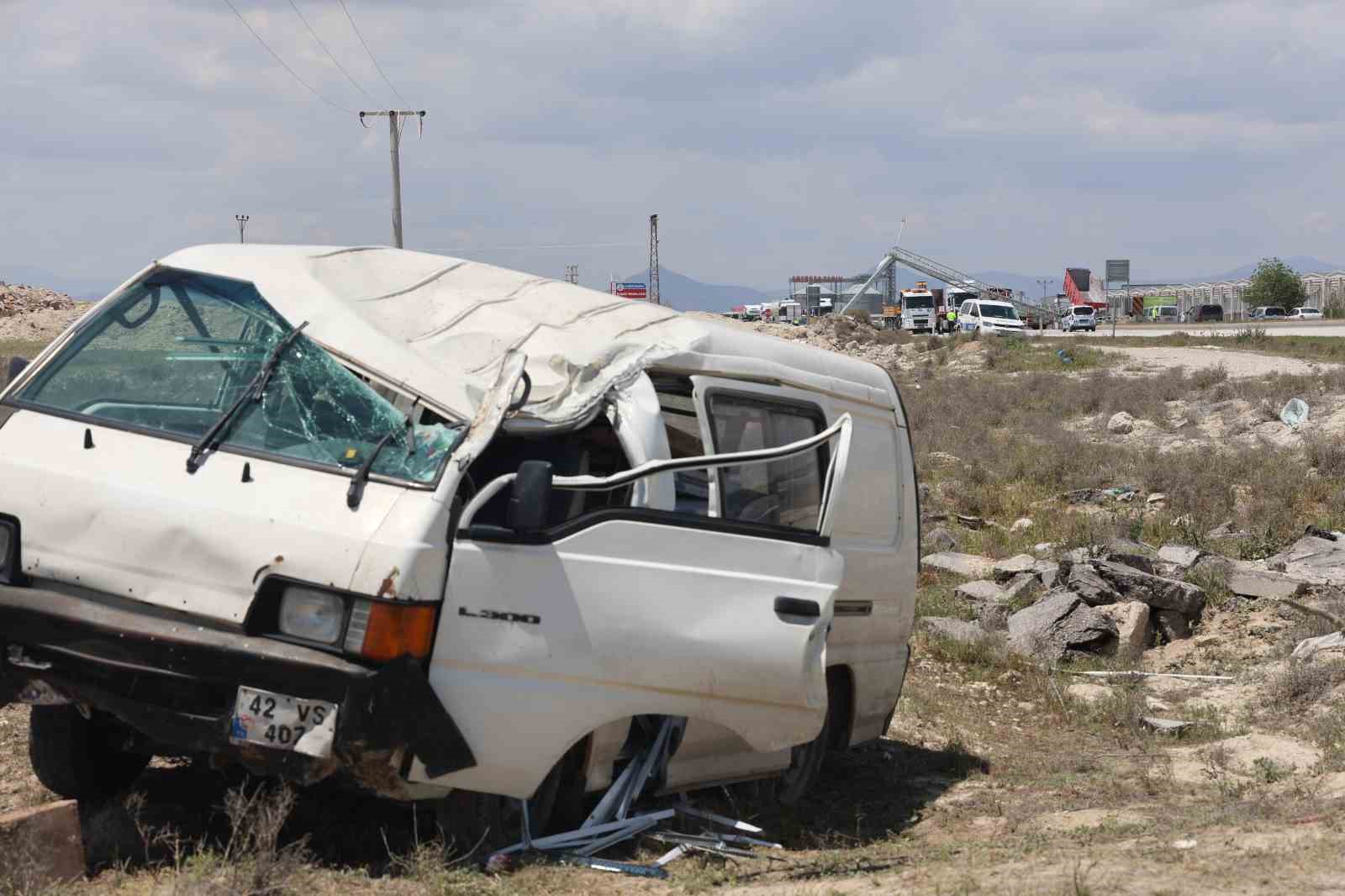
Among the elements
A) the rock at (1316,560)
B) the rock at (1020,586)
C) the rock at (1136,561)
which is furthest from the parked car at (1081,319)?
the rock at (1020,586)

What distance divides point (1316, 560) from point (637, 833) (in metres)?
8.97

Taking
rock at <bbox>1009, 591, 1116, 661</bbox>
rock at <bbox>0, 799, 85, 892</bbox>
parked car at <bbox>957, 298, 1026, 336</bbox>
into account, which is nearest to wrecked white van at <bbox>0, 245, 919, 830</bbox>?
rock at <bbox>0, 799, 85, 892</bbox>

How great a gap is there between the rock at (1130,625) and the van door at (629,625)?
20.0 ft

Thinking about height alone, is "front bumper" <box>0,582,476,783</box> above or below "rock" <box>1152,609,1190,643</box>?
above

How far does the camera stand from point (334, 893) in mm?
4723

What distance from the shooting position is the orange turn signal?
4.53 metres

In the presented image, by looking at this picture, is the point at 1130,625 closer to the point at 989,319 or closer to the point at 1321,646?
the point at 1321,646

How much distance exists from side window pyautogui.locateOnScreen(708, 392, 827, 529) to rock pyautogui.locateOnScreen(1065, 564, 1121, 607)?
619 cm

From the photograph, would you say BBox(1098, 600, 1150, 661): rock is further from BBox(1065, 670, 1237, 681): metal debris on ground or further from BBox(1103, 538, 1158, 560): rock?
BBox(1103, 538, 1158, 560): rock

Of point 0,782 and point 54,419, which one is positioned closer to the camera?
point 54,419

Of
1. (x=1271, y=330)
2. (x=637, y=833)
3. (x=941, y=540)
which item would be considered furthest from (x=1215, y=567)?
(x=1271, y=330)

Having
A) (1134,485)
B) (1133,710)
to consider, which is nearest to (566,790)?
(1133,710)

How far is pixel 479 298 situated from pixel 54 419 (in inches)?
67.7

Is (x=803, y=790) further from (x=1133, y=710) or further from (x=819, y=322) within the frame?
(x=819, y=322)
